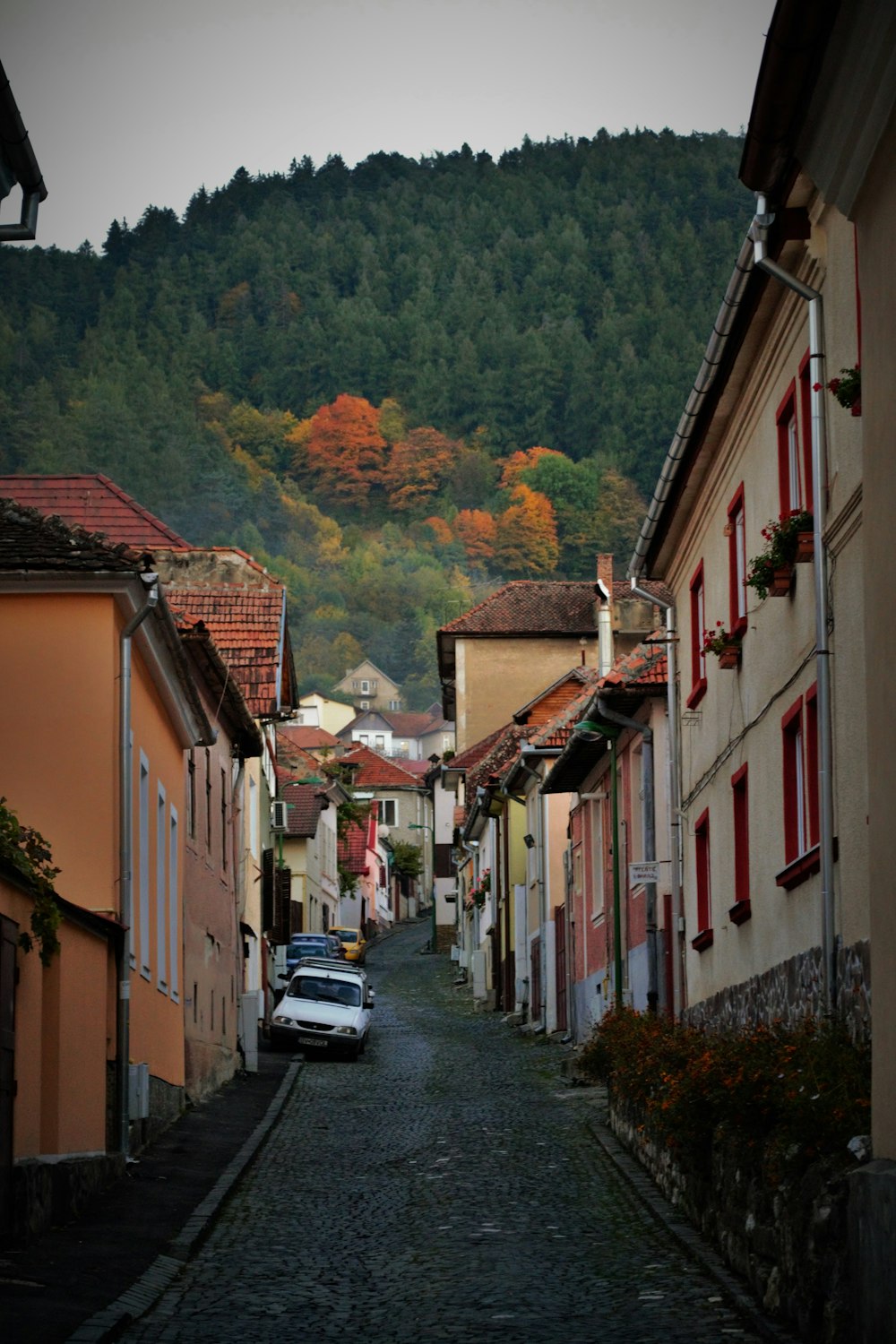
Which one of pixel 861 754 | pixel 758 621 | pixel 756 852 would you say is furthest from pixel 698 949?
pixel 861 754

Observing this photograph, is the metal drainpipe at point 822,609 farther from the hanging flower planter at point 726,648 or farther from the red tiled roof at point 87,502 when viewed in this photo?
the red tiled roof at point 87,502

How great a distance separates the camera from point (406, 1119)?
79.5ft

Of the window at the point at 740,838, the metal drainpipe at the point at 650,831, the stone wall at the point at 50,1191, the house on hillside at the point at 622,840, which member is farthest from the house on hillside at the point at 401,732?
the stone wall at the point at 50,1191

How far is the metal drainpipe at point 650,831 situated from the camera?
2555 cm

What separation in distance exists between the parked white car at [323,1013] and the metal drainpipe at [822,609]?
848 inches

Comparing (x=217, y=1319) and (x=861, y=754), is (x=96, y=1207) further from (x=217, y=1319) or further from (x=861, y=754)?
(x=861, y=754)

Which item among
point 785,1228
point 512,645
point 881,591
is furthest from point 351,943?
point 881,591

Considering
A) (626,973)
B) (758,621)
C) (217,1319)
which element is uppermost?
(758,621)

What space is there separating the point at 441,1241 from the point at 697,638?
30.3ft

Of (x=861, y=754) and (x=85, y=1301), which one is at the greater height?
(x=861, y=754)

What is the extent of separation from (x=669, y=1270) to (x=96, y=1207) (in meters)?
5.15

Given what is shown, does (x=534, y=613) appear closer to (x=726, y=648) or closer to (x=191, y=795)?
(x=191, y=795)

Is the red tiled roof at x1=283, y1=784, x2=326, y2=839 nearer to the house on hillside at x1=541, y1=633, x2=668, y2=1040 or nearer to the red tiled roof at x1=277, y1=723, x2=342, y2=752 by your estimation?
the house on hillside at x1=541, y1=633, x2=668, y2=1040

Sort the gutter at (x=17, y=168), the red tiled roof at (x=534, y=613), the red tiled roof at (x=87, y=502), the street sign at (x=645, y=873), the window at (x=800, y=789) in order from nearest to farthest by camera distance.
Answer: the gutter at (x=17, y=168)
the window at (x=800, y=789)
the street sign at (x=645, y=873)
the red tiled roof at (x=87, y=502)
the red tiled roof at (x=534, y=613)
